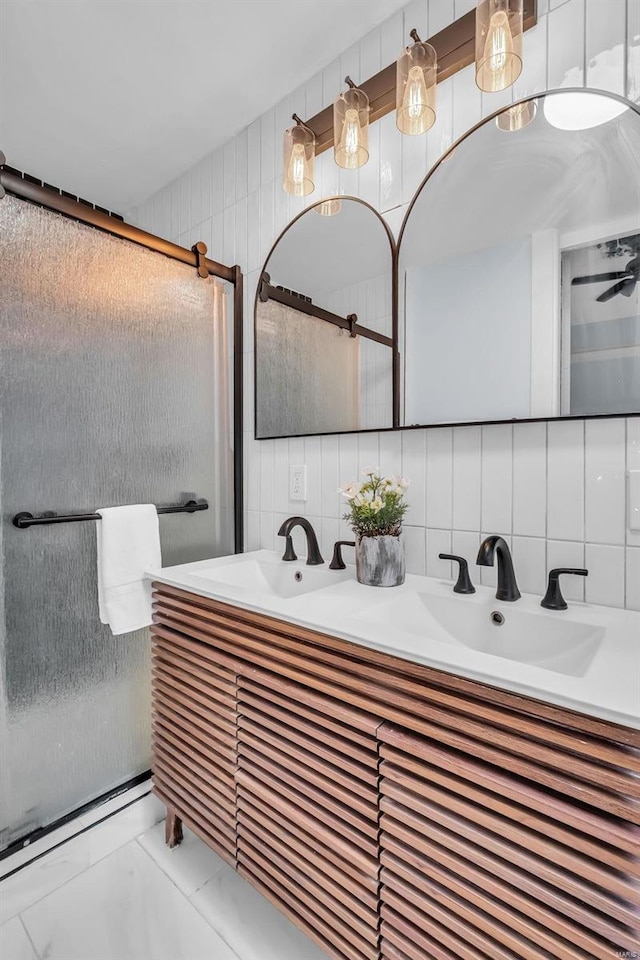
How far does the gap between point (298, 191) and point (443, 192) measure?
51 cm

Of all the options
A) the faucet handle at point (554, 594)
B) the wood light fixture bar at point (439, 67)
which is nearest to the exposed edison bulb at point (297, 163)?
the wood light fixture bar at point (439, 67)

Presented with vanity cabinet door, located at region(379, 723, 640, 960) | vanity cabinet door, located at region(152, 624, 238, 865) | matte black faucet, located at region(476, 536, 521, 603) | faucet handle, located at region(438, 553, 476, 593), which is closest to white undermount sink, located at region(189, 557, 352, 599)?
vanity cabinet door, located at region(152, 624, 238, 865)

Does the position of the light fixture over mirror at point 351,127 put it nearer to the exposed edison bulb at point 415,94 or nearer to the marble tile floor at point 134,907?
the exposed edison bulb at point 415,94

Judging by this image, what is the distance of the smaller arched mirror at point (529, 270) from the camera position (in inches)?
39.1

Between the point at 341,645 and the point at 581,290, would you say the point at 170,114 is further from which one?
the point at 341,645

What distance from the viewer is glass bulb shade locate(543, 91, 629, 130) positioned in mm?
1007

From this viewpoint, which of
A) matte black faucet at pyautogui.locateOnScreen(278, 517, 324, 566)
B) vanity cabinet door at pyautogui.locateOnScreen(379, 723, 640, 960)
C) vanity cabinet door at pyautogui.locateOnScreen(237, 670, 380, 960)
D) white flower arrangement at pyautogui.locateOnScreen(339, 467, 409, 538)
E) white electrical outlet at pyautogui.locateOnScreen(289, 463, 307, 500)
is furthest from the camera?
white electrical outlet at pyautogui.locateOnScreen(289, 463, 307, 500)

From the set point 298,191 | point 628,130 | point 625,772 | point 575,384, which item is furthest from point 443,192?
point 625,772

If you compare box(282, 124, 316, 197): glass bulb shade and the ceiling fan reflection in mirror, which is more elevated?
box(282, 124, 316, 197): glass bulb shade

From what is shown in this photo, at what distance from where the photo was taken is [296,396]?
1604mm

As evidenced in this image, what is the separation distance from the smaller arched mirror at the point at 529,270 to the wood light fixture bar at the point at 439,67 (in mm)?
217

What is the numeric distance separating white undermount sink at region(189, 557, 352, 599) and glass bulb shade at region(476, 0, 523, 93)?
128 cm

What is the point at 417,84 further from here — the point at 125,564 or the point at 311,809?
the point at 311,809

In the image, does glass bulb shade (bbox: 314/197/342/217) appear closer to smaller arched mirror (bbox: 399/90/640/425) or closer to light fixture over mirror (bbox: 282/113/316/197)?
light fixture over mirror (bbox: 282/113/316/197)
